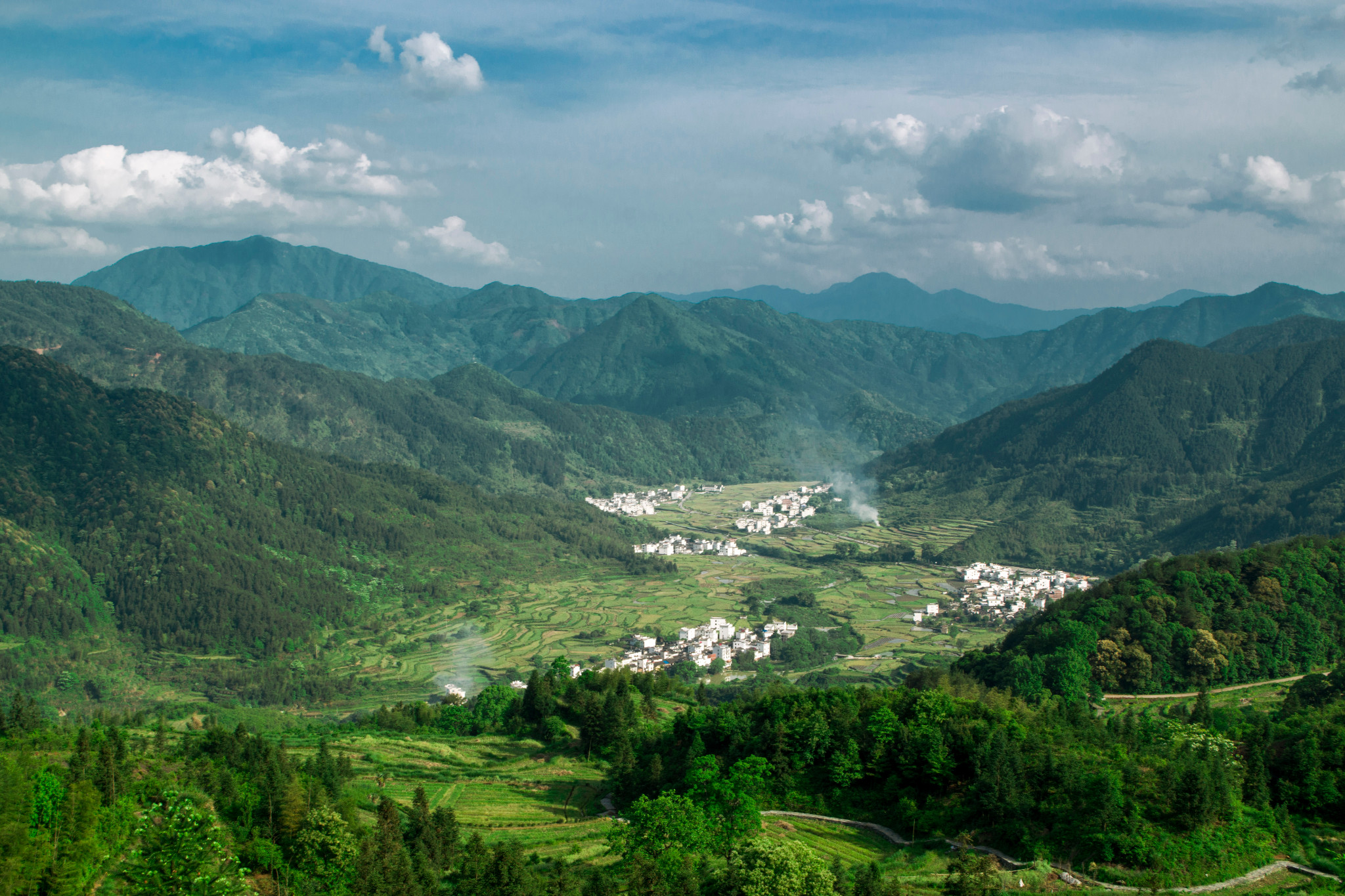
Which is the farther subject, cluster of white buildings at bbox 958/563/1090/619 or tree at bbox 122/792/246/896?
cluster of white buildings at bbox 958/563/1090/619

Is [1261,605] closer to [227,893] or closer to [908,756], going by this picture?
[908,756]

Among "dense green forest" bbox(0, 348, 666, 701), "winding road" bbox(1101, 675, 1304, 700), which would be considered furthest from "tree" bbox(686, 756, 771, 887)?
"dense green forest" bbox(0, 348, 666, 701)

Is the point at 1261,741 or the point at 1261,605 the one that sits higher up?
the point at 1261,605

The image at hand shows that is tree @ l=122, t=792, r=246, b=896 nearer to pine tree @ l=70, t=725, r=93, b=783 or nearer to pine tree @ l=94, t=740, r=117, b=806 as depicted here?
pine tree @ l=94, t=740, r=117, b=806

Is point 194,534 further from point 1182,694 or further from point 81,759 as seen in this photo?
point 1182,694

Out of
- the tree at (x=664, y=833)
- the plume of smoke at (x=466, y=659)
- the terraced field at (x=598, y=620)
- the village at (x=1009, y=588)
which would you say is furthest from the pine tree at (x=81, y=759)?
the village at (x=1009, y=588)

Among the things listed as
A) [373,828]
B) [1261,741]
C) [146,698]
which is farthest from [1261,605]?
[146,698]

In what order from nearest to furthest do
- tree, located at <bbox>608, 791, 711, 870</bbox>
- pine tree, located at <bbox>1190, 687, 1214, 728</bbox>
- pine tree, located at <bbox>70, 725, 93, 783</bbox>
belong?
tree, located at <bbox>608, 791, 711, 870</bbox> → pine tree, located at <bbox>70, 725, 93, 783</bbox> → pine tree, located at <bbox>1190, 687, 1214, 728</bbox>
